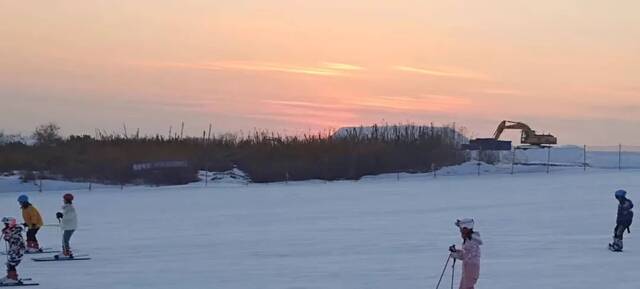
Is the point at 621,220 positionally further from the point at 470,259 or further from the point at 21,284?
the point at 21,284

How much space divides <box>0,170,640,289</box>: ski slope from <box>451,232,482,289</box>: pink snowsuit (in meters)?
2.80

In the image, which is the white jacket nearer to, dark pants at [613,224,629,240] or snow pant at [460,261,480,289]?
snow pant at [460,261,480,289]

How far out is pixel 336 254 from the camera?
21.4m

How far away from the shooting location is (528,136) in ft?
230

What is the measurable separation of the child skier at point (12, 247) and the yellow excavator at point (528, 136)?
5466 centimetres

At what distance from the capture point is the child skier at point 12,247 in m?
16.5

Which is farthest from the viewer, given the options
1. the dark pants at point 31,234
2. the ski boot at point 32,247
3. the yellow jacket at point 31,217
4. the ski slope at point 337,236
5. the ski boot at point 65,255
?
the ski boot at point 32,247

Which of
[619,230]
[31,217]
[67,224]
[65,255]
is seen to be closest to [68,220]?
[67,224]

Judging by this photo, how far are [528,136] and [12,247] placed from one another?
56952mm

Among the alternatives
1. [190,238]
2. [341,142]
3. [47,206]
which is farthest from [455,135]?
[190,238]

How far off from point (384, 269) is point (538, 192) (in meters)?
24.6

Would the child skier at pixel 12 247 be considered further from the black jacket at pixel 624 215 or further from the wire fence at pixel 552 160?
the wire fence at pixel 552 160

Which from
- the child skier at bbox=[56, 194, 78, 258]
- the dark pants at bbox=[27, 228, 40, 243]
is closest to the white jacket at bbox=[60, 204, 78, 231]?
the child skier at bbox=[56, 194, 78, 258]

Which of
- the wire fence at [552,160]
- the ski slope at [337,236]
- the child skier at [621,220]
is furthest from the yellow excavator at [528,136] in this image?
the child skier at [621,220]
